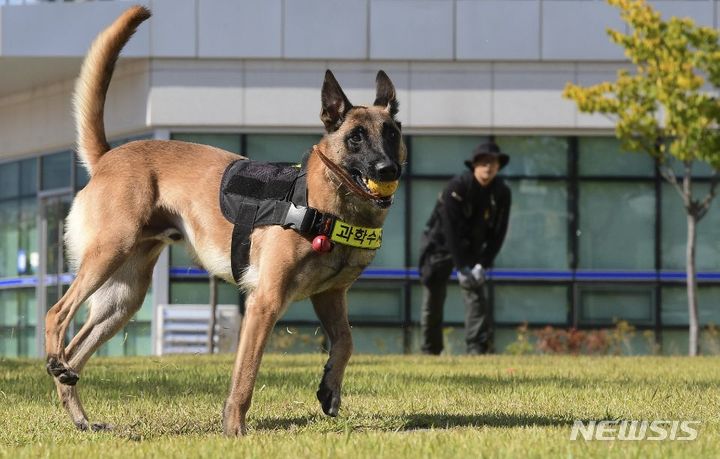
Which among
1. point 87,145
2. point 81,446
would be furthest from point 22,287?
point 81,446

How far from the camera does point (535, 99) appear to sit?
2389cm

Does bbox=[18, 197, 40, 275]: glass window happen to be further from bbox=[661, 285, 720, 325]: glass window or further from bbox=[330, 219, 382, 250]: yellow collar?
bbox=[330, 219, 382, 250]: yellow collar

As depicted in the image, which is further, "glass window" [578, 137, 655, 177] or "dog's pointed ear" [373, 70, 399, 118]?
"glass window" [578, 137, 655, 177]

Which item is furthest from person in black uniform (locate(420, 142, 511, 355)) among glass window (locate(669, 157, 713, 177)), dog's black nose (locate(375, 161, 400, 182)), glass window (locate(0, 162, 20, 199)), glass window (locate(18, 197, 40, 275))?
glass window (locate(0, 162, 20, 199))

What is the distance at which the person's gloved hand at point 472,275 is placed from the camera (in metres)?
15.5

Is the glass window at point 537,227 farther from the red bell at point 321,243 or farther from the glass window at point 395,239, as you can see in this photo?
the red bell at point 321,243

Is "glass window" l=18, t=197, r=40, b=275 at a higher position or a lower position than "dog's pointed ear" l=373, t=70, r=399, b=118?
lower

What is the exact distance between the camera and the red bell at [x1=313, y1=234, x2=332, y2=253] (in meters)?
6.91

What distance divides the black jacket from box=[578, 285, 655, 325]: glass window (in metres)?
8.46

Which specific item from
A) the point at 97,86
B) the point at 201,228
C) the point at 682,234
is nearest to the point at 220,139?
the point at 682,234

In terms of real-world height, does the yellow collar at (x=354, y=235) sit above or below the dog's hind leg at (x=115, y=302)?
above

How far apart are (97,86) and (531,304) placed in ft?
53.9

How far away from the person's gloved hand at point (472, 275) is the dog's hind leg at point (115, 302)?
7.92m

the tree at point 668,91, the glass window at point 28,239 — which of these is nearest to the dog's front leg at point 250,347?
the tree at point 668,91
